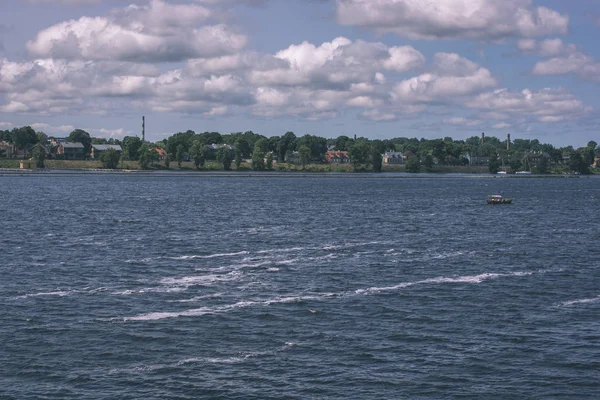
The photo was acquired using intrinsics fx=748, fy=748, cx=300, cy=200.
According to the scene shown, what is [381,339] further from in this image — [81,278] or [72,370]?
[81,278]

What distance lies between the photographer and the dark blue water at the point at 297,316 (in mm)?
43625

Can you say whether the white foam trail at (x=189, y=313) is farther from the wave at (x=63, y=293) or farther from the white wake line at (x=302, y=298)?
the wave at (x=63, y=293)

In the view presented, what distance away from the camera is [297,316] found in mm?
57938

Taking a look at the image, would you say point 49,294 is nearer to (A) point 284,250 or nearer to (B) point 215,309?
(B) point 215,309

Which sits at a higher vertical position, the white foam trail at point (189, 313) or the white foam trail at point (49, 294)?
the white foam trail at point (49, 294)

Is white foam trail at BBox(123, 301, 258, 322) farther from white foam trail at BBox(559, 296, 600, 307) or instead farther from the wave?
white foam trail at BBox(559, 296, 600, 307)

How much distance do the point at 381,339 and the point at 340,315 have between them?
268 inches

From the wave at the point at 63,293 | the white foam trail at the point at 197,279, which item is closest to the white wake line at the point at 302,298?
the white foam trail at the point at 197,279

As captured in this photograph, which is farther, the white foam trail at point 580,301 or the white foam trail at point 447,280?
the white foam trail at point 447,280

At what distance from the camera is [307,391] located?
139ft

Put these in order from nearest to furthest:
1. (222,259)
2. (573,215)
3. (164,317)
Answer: (164,317) < (222,259) < (573,215)

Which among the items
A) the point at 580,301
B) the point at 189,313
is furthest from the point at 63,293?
the point at 580,301

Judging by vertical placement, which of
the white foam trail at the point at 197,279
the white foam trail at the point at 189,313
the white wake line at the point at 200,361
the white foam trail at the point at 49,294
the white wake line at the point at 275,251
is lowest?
the white wake line at the point at 200,361

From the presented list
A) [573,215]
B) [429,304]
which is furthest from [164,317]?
[573,215]
